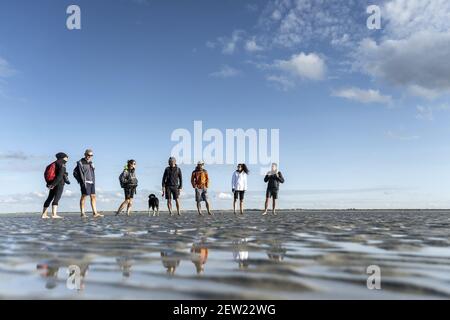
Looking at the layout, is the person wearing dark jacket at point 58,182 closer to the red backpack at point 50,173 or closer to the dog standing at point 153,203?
the red backpack at point 50,173

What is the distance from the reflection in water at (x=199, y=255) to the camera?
358cm

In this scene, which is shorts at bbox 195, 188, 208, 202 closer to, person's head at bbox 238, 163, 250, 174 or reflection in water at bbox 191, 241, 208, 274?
person's head at bbox 238, 163, 250, 174

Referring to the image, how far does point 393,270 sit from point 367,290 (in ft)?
2.98

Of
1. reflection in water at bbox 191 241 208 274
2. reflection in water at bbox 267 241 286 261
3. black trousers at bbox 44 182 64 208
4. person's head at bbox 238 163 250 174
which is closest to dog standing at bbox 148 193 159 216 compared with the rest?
person's head at bbox 238 163 250 174

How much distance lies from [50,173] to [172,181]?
4.40 metres

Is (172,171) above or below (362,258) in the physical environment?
above

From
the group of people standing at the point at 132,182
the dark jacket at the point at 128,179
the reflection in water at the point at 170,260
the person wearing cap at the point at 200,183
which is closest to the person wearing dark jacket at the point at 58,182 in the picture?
the group of people standing at the point at 132,182

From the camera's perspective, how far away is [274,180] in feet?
58.4

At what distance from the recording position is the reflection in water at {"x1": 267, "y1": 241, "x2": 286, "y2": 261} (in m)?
4.16

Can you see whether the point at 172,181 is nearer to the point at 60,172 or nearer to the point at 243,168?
the point at 243,168

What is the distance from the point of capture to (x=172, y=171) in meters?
16.3

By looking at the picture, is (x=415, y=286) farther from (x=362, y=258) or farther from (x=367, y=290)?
(x=362, y=258)
